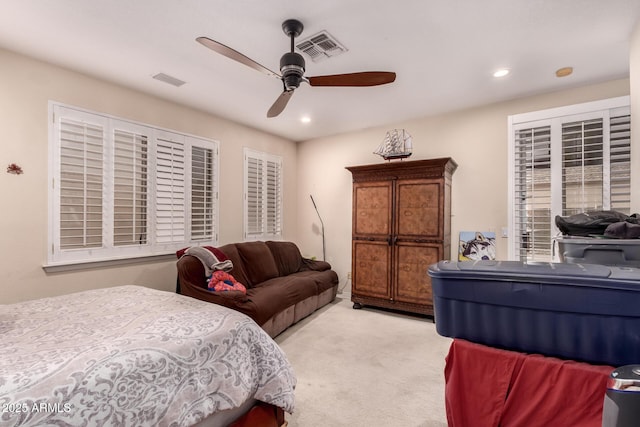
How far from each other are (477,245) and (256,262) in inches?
112

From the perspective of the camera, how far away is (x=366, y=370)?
248 centimetres

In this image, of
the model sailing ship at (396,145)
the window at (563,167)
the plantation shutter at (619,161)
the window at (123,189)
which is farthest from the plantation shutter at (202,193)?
the plantation shutter at (619,161)

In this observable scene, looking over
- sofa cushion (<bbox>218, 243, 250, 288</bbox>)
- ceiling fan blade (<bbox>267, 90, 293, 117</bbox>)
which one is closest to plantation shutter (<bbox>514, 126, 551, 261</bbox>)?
ceiling fan blade (<bbox>267, 90, 293, 117</bbox>)

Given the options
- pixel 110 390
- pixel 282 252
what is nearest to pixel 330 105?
pixel 282 252

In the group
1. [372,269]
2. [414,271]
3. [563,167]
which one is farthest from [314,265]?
[563,167]

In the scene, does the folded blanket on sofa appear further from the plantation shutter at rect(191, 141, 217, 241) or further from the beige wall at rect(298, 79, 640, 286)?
the beige wall at rect(298, 79, 640, 286)

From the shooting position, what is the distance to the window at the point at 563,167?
9.39 feet

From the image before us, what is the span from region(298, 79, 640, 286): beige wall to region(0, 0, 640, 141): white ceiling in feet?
0.64

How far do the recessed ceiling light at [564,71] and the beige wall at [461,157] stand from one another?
436 mm

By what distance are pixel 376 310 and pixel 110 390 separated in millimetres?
3461

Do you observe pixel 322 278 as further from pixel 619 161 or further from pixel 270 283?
pixel 619 161

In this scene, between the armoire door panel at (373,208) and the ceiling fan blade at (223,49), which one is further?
the armoire door panel at (373,208)

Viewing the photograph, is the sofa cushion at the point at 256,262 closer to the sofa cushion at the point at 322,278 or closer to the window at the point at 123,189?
the sofa cushion at the point at 322,278

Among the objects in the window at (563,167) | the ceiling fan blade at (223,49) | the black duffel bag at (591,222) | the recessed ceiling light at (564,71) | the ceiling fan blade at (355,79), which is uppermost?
the recessed ceiling light at (564,71)
